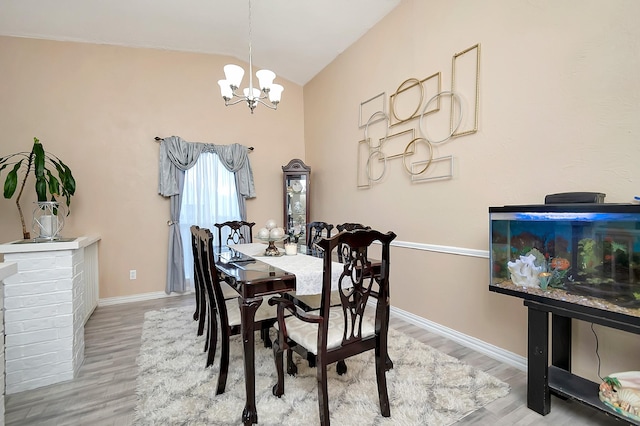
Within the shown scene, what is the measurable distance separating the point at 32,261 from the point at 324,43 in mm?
3645

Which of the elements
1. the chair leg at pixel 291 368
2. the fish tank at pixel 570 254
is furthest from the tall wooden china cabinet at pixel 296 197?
the fish tank at pixel 570 254

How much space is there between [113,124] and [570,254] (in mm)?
4679

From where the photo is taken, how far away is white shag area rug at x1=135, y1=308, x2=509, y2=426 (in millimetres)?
1679

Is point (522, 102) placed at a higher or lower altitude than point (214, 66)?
lower

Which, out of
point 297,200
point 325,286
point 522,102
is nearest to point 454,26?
point 522,102

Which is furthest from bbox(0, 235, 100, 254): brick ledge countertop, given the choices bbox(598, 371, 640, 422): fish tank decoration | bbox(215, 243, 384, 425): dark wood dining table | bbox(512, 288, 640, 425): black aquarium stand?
bbox(598, 371, 640, 422): fish tank decoration

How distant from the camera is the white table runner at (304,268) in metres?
1.82

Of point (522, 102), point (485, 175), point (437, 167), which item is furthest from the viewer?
point (437, 167)

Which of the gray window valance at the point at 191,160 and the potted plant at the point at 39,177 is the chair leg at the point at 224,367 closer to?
the potted plant at the point at 39,177

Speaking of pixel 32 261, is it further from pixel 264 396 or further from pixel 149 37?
pixel 149 37

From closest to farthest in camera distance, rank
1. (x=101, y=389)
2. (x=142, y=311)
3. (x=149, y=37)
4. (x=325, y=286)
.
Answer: (x=325, y=286) < (x=101, y=389) < (x=142, y=311) < (x=149, y=37)

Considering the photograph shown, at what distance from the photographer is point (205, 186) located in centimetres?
430

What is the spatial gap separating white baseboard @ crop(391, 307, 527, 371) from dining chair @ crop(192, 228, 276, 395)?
5.10 ft

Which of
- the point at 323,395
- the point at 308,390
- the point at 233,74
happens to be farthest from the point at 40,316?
the point at 233,74
